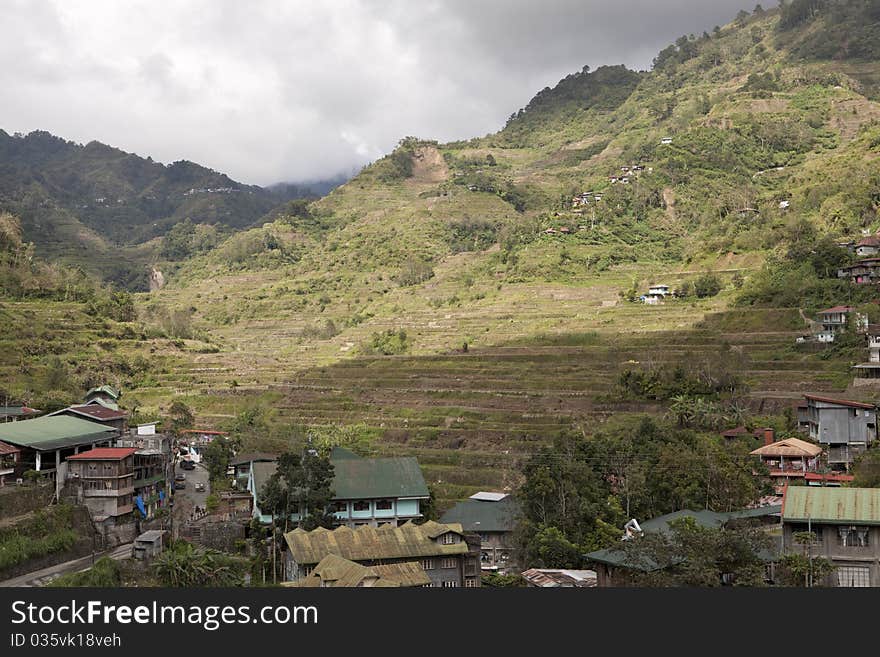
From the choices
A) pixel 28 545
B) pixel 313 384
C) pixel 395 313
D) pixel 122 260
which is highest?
pixel 122 260

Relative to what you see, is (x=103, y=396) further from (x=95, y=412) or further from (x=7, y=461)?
(x=7, y=461)

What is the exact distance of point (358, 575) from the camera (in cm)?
2022

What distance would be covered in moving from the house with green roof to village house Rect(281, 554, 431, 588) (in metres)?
7.09

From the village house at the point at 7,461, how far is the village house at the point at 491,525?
12832 mm

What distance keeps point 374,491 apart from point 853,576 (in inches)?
569

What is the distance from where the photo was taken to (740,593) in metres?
12.9

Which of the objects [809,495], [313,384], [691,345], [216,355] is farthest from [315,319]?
[809,495]

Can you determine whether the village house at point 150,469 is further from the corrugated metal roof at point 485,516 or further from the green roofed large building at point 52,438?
the corrugated metal roof at point 485,516

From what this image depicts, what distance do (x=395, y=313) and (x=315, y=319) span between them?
10.7 metres

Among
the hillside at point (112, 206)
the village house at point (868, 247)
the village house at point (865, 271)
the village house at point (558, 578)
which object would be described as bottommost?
the village house at point (558, 578)

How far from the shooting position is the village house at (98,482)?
2836 centimetres

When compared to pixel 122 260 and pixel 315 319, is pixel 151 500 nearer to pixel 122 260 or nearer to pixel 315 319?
pixel 315 319

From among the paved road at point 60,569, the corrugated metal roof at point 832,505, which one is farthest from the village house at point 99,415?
the corrugated metal roof at point 832,505

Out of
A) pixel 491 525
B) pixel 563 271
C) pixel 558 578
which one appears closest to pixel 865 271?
pixel 563 271
